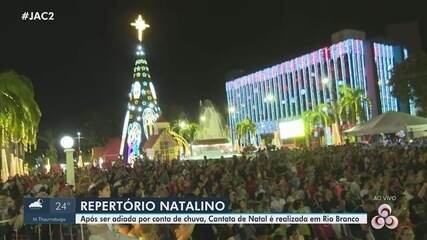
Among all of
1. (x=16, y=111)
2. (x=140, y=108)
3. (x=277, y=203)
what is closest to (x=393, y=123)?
(x=277, y=203)

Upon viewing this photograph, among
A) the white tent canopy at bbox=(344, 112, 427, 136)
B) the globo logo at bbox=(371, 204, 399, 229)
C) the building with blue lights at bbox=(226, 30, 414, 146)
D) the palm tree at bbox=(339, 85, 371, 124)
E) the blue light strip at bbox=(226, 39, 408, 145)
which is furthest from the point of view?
the blue light strip at bbox=(226, 39, 408, 145)

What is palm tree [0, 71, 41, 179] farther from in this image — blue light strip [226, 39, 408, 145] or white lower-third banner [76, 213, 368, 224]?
blue light strip [226, 39, 408, 145]

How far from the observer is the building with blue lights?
74000mm

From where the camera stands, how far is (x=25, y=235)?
10.6 meters

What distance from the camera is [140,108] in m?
74.3

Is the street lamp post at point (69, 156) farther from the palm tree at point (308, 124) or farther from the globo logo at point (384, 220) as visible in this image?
the palm tree at point (308, 124)

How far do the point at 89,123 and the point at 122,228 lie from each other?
103026mm

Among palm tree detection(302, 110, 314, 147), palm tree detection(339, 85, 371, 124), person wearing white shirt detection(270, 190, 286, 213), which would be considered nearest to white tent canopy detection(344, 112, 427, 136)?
person wearing white shirt detection(270, 190, 286, 213)

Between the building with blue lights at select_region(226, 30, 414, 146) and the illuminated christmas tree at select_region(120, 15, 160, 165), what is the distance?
25.4 m

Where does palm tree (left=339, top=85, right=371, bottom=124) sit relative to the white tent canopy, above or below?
above

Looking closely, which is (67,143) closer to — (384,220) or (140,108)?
(384,220)

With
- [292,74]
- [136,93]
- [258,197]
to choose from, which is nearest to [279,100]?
[292,74]

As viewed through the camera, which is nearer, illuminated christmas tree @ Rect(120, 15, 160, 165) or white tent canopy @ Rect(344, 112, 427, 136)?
white tent canopy @ Rect(344, 112, 427, 136)

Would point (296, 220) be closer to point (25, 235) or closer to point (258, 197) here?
point (258, 197)
